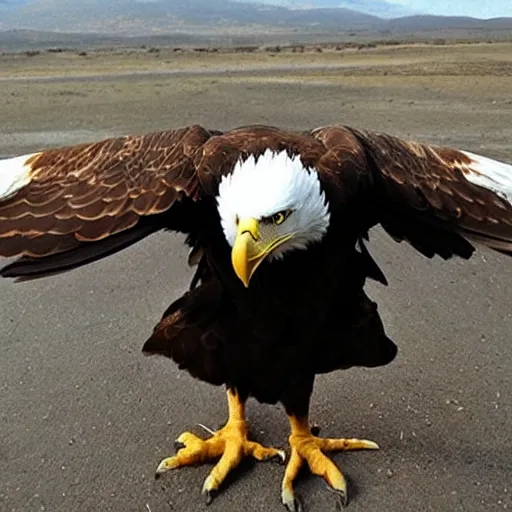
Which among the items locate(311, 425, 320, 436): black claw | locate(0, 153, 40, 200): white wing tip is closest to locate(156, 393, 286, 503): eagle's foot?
locate(311, 425, 320, 436): black claw

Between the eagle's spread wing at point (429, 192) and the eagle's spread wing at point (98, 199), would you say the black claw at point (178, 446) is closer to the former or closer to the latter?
the eagle's spread wing at point (98, 199)

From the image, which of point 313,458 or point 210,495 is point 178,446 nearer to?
point 210,495

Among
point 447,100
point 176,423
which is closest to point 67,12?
point 447,100

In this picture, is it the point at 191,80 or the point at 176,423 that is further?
the point at 191,80

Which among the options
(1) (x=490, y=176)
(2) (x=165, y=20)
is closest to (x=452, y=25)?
(2) (x=165, y=20)

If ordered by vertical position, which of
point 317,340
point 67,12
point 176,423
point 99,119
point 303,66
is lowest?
point 67,12

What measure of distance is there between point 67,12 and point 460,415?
Answer: 7010 inches

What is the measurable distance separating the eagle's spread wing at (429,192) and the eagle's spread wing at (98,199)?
0.55 metres

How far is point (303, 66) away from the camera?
26797 mm

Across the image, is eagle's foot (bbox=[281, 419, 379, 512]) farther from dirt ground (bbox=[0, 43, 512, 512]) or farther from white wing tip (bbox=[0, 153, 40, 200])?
white wing tip (bbox=[0, 153, 40, 200])

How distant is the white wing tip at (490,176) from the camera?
11.0 ft

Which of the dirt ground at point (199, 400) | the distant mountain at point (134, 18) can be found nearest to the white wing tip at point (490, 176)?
the dirt ground at point (199, 400)

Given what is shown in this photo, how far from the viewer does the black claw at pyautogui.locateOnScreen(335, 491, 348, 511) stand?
326cm

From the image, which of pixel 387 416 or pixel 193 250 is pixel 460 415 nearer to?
pixel 387 416
